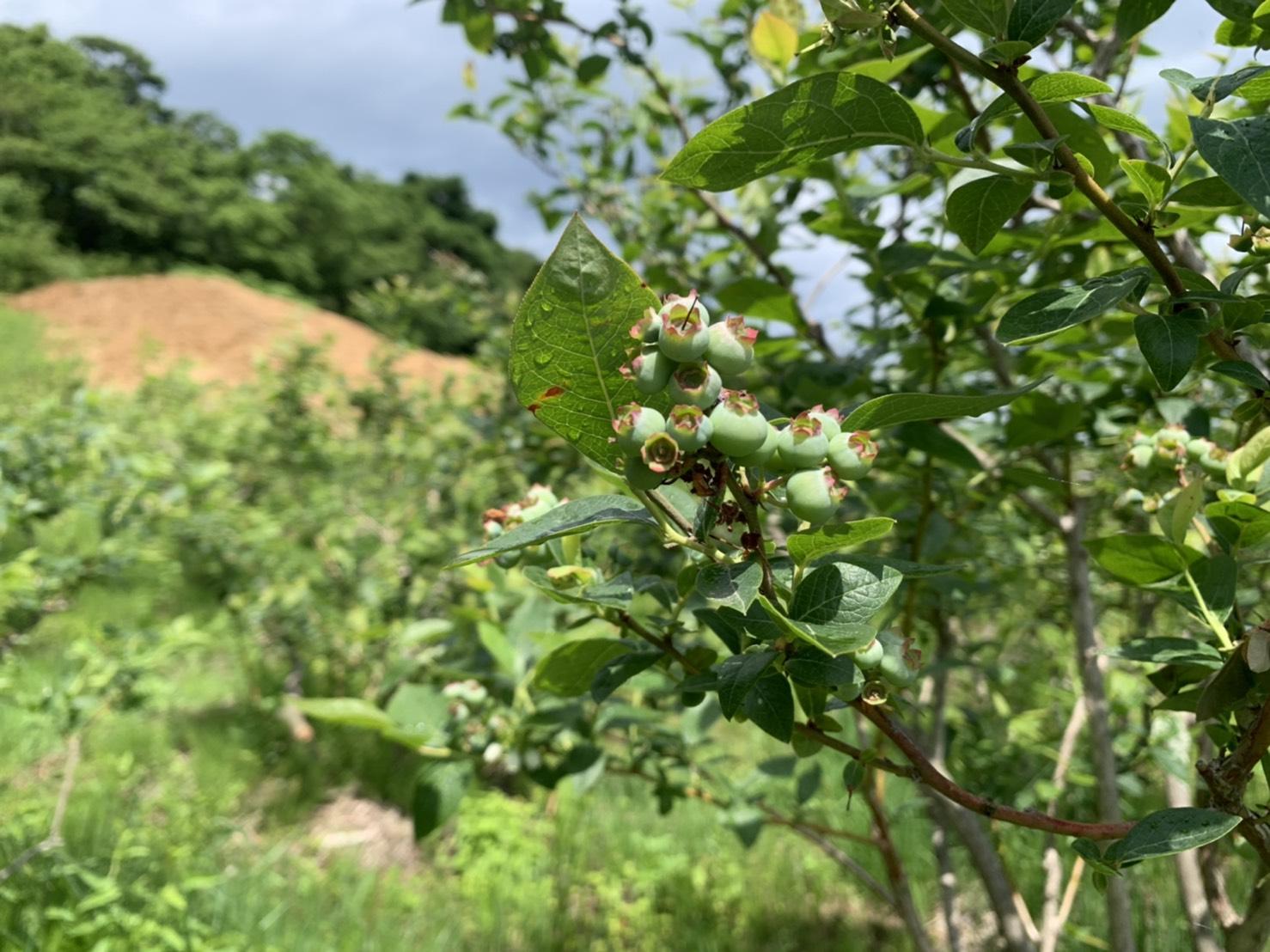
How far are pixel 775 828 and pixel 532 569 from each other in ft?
9.09

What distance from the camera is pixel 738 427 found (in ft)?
1.14

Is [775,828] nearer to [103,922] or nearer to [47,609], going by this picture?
[103,922]

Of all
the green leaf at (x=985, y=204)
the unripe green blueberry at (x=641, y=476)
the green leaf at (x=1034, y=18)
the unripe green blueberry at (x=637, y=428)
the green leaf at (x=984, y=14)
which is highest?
the green leaf at (x=984, y=14)

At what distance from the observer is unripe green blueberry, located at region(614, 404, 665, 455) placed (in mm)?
350

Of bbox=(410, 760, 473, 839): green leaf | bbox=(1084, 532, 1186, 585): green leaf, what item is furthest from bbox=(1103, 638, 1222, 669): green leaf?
bbox=(410, 760, 473, 839): green leaf

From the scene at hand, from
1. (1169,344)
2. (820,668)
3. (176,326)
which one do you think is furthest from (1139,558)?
(176,326)

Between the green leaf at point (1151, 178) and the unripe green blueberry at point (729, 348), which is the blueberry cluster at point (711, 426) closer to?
the unripe green blueberry at point (729, 348)

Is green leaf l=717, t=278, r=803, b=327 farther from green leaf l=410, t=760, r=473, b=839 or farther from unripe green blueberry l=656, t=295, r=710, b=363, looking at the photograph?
green leaf l=410, t=760, r=473, b=839

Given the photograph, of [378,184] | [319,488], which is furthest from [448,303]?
[378,184]

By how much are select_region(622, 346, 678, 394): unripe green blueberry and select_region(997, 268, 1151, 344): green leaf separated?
0.17 metres

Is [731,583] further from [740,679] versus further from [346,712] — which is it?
[346,712]

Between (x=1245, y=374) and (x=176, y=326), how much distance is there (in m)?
19.8

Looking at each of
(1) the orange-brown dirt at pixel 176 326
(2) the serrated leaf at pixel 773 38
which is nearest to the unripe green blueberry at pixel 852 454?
(2) the serrated leaf at pixel 773 38

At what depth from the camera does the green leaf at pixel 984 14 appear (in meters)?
0.39
